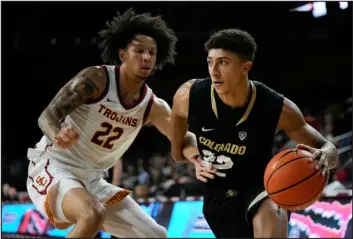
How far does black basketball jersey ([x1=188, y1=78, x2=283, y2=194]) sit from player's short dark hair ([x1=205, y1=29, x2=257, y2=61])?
10.5 inches

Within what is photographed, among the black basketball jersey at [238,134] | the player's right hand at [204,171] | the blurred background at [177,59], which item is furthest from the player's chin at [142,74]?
the blurred background at [177,59]

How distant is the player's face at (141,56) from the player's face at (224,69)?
0.83m

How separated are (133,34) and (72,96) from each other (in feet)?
2.88

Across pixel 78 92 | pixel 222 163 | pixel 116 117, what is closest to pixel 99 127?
pixel 116 117

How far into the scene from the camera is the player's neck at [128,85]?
15.3 feet

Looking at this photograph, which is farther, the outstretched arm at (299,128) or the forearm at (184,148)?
the forearm at (184,148)

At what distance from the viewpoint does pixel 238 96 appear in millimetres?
4020

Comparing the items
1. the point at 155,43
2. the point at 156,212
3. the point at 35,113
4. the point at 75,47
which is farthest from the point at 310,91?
the point at 155,43

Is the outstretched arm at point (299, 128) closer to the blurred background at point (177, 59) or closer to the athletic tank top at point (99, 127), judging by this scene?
the athletic tank top at point (99, 127)

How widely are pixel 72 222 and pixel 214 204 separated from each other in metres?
1.00

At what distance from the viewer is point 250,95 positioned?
405 centimetres

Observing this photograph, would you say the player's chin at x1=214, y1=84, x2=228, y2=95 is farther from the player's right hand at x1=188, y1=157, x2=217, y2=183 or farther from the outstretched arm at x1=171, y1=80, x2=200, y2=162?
the player's right hand at x1=188, y1=157, x2=217, y2=183

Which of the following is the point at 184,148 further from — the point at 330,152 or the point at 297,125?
the point at 330,152

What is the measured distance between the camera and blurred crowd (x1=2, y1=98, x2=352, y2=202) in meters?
9.24
